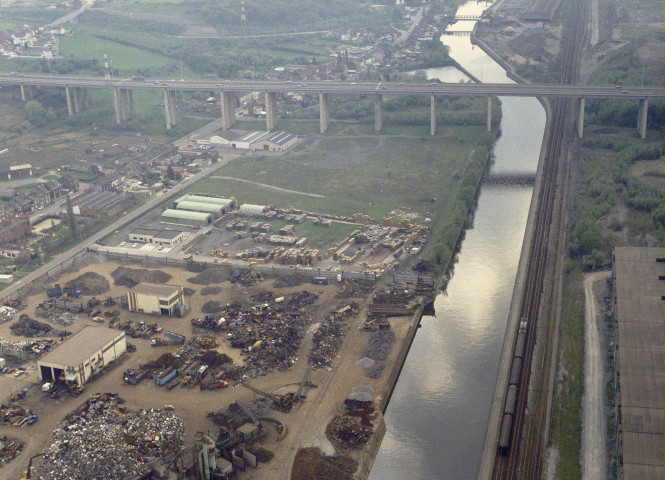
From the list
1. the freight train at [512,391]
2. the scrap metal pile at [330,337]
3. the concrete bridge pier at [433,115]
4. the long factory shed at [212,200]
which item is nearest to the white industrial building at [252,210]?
the long factory shed at [212,200]

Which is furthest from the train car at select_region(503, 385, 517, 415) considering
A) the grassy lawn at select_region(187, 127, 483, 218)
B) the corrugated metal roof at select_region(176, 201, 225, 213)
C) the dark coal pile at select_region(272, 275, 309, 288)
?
the corrugated metal roof at select_region(176, 201, 225, 213)

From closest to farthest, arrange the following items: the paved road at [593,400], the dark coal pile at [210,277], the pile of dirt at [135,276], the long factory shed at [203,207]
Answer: the paved road at [593,400] → the dark coal pile at [210,277] → the pile of dirt at [135,276] → the long factory shed at [203,207]

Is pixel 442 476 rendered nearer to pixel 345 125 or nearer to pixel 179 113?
pixel 345 125

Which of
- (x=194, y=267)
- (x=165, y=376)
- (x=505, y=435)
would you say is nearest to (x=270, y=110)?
(x=194, y=267)

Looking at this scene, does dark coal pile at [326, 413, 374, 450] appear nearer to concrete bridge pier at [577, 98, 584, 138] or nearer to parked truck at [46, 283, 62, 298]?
parked truck at [46, 283, 62, 298]

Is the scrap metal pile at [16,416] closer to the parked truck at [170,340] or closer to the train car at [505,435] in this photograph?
the parked truck at [170,340]

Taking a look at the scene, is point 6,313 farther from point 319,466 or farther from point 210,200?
point 319,466
